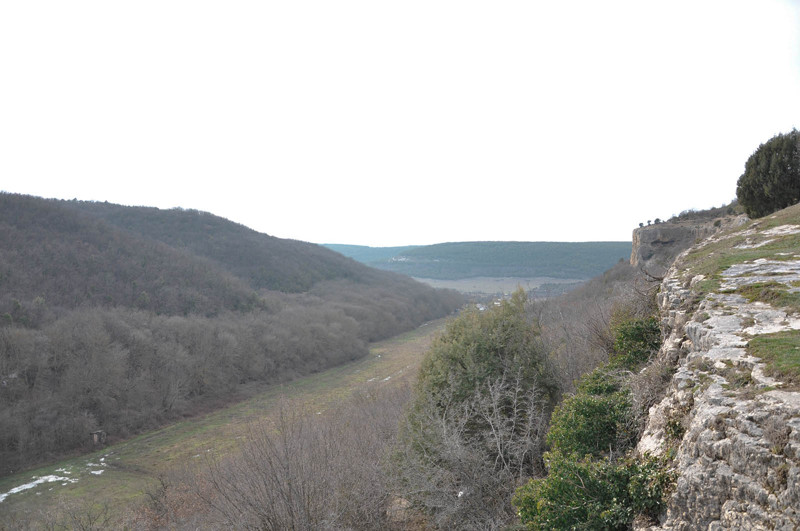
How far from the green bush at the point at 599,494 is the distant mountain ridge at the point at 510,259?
109 metres

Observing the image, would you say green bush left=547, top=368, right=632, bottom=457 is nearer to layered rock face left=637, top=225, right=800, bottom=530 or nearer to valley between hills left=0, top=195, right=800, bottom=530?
valley between hills left=0, top=195, right=800, bottom=530

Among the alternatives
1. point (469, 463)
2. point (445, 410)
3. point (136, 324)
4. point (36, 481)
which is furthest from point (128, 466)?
point (469, 463)

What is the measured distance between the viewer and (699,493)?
4.32m

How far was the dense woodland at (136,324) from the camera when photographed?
116 feet

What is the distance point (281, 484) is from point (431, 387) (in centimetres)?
681

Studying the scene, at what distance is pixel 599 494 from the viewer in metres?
5.63

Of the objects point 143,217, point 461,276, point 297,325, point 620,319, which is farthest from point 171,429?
point 461,276

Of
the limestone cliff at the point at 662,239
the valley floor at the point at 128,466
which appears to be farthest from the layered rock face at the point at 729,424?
the limestone cliff at the point at 662,239

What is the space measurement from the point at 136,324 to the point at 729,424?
53.6m

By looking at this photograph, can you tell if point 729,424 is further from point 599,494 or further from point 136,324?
point 136,324

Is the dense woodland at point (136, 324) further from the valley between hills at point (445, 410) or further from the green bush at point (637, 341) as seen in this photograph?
the green bush at point (637, 341)

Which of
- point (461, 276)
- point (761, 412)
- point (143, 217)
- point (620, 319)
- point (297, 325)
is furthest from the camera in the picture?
point (461, 276)

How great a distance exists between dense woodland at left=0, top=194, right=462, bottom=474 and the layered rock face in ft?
125

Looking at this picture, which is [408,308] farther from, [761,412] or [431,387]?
[761,412]
